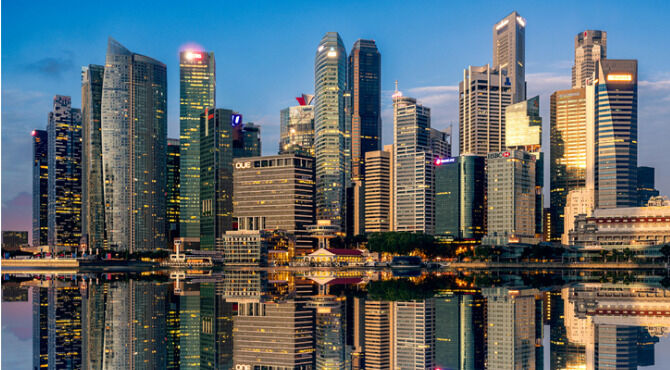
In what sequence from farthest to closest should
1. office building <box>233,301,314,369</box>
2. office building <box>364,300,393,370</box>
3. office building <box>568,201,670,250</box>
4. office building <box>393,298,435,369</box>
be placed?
1. office building <box>568,201,670,250</box>
2. office building <box>393,298,435,369</box>
3. office building <box>364,300,393,370</box>
4. office building <box>233,301,314,369</box>

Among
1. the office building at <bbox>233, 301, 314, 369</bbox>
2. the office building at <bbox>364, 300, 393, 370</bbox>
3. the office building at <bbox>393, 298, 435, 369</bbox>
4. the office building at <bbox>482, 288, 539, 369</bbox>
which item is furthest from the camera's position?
the office building at <bbox>393, 298, 435, 369</bbox>

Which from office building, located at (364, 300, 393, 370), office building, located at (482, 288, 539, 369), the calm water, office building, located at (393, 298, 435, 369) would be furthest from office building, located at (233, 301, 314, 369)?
office building, located at (482, 288, 539, 369)

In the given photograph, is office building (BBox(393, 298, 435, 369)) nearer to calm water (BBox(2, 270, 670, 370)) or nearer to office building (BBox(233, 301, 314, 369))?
calm water (BBox(2, 270, 670, 370))

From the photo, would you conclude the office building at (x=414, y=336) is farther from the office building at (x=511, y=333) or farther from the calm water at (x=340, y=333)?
the office building at (x=511, y=333)

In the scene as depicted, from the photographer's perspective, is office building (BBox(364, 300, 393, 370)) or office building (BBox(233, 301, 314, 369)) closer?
office building (BBox(233, 301, 314, 369))

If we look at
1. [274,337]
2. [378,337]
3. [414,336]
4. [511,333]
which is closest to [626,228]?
[414,336]

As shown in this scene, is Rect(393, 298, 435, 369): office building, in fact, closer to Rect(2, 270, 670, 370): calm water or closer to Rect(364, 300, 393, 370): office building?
Rect(2, 270, 670, 370): calm water
